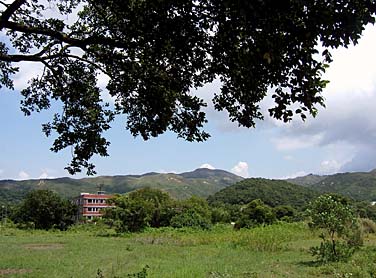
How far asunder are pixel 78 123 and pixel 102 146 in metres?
0.65

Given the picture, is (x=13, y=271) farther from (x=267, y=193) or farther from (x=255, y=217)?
(x=267, y=193)

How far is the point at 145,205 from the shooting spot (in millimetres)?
41438

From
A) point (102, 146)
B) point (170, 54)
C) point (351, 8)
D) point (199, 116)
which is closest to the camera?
point (351, 8)

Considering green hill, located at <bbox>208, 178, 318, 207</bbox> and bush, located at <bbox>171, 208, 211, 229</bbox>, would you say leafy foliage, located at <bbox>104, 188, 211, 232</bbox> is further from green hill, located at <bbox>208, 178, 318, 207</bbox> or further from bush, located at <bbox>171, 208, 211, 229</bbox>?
green hill, located at <bbox>208, 178, 318, 207</bbox>

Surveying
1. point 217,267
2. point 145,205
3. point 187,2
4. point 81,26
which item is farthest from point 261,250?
point 145,205

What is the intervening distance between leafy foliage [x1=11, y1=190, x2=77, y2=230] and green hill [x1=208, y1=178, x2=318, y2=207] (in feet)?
138

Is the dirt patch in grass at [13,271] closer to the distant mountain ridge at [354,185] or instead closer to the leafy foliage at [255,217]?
the leafy foliage at [255,217]

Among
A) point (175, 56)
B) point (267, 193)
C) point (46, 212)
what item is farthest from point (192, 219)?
point (267, 193)

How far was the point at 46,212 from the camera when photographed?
47969 mm

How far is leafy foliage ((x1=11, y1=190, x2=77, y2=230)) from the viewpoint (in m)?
48.2

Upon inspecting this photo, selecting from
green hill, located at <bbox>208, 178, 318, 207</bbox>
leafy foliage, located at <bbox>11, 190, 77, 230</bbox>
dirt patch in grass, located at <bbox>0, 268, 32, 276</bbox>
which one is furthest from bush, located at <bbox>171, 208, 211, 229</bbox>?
green hill, located at <bbox>208, 178, 318, 207</bbox>

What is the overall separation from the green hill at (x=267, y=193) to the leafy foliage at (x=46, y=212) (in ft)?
138

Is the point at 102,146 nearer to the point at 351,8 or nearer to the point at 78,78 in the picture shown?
the point at 78,78

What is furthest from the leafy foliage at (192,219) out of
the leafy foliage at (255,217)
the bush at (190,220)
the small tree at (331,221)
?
the small tree at (331,221)
